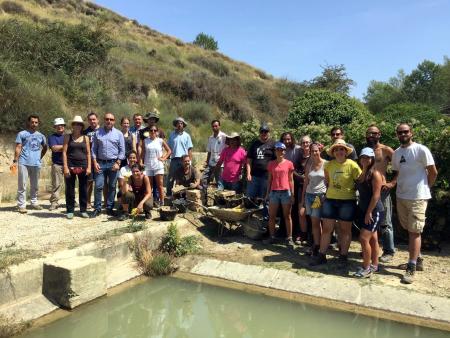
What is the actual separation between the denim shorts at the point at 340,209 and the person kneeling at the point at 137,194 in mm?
3217

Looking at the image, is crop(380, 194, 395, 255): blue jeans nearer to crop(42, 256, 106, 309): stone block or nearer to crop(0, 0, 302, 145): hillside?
crop(42, 256, 106, 309): stone block

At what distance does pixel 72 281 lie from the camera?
5.20 m

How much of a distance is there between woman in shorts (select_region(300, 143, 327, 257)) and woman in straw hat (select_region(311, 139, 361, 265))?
0.96 ft

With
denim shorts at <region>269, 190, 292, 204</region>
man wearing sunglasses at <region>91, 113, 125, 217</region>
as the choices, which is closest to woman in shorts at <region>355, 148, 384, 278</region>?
denim shorts at <region>269, 190, 292, 204</region>

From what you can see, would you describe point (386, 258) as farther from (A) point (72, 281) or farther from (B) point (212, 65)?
(B) point (212, 65)

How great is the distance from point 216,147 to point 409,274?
4.59 metres

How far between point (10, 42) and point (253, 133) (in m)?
10.5

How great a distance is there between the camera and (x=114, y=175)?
787 cm

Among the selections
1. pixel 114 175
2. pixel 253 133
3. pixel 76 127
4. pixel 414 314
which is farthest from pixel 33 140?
pixel 414 314

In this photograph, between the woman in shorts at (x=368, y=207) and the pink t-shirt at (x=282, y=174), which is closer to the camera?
the woman in shorts at (x=368, y=207)

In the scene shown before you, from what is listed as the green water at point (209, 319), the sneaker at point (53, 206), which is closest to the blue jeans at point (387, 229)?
the green water at point (209, 319)

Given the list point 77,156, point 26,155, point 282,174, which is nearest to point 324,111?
point 282,174

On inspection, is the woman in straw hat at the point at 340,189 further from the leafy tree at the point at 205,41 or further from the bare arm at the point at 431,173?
the leafy tree at the point at 205,41

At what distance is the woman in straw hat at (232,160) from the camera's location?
8164 millimetres
